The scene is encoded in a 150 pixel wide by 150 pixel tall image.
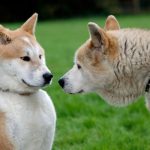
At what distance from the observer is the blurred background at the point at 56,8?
3759 centimetres

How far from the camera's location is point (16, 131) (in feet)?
13.9

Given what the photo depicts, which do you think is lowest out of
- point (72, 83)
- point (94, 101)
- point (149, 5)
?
point (149, 5)

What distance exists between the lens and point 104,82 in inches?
194

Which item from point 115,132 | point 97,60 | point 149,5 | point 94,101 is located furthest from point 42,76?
point 149,5

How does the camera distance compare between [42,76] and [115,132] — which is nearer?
[42,76]

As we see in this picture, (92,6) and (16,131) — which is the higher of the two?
(16,131)

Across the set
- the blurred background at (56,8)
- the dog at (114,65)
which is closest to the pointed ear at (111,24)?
the dog at (114,65)

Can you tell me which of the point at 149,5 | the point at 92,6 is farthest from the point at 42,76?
the point at 149,5

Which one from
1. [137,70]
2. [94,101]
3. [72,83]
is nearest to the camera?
[137,70]

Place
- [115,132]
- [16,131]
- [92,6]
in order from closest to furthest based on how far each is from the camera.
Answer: [16,131] < [115,132] < [92,6]

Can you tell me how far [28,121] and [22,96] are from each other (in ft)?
0.78

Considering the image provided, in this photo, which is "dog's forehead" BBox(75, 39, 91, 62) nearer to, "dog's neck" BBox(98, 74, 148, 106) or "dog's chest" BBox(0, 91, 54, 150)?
"dog's neck" BBox(98, 74, 148, 106)

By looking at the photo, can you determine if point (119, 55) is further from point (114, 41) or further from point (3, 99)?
point (3, 99)

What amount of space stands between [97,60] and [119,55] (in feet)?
0.80
